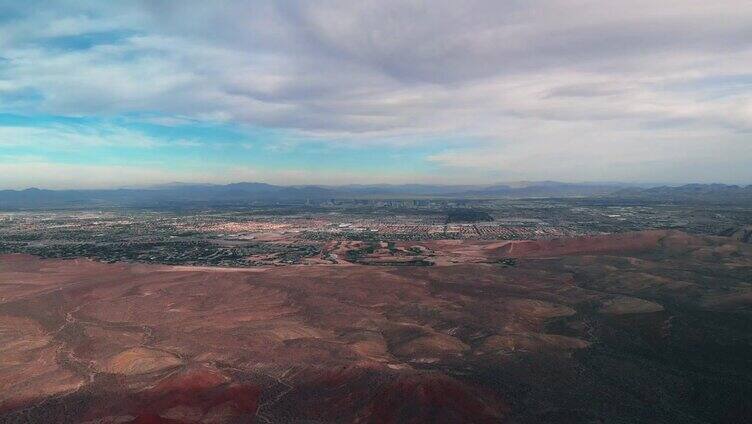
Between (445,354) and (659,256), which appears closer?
(445,354)

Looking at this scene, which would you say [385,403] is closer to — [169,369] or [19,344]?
[169,369]

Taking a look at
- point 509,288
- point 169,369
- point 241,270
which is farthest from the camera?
point 241,270

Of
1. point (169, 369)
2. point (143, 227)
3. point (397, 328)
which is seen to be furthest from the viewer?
point (143, 227)

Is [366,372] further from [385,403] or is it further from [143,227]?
[143,227]

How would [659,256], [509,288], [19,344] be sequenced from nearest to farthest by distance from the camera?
[19,344] < [509,288] < [659,256]

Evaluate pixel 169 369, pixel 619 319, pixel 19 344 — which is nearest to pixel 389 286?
pixel 619 319

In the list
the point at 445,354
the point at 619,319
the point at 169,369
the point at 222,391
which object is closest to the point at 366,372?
the point at 445,354
